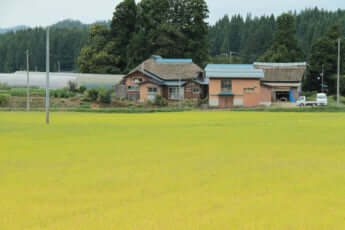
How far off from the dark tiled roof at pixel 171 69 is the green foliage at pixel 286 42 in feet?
48.7

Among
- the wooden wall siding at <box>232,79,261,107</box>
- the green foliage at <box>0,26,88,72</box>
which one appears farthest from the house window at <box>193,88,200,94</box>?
the green foliage at <box>0,26,88,72</box>

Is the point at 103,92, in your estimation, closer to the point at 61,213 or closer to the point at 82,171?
the point at 82,171

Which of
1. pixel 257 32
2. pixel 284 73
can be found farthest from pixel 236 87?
pixel 257 32

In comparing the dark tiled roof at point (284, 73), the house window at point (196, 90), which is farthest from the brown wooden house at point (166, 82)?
the dark tiled roof at point (284, 73)

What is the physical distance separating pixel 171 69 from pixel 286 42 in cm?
1849

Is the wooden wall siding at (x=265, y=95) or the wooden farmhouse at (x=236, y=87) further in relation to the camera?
the wooden wall siding at (x=265, y=95)

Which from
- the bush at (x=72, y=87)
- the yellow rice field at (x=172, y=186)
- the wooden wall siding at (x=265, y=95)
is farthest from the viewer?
the bush at (x=72, y=87)

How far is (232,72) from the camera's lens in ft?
144

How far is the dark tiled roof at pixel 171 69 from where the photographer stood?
47.6m

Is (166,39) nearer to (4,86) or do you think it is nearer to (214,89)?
(214,89)

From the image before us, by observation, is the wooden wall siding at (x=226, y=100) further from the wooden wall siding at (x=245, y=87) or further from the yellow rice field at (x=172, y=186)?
the yellow rice field at (x=172, y=186)

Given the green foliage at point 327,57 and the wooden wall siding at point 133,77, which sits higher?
the green foliage at point 327,57

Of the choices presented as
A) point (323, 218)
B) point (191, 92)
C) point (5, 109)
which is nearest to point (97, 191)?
point (323, 218)

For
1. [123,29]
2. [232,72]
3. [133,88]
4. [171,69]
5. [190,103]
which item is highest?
[123,29]
